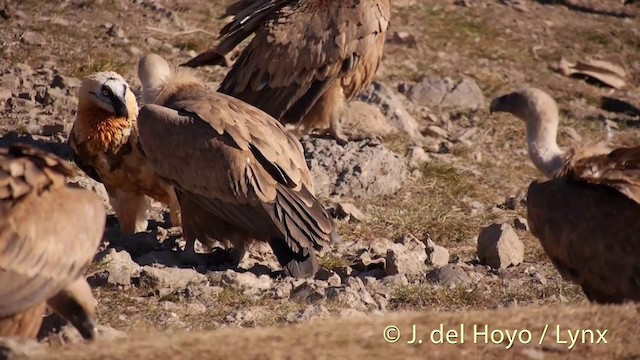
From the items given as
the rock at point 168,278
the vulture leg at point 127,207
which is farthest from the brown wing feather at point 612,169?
the vulture leg at point 127,207

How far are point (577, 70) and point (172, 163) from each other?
7.36 metres

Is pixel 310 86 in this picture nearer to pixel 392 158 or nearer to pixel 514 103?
pixel 392 158

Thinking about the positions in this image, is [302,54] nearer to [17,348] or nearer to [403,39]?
[403,39]

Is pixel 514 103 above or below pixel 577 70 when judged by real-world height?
above

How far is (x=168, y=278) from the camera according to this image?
786 cm

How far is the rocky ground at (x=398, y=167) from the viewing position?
7.36 m

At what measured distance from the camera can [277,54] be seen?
35.1ft

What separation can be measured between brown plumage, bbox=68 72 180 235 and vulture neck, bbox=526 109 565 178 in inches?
99.6

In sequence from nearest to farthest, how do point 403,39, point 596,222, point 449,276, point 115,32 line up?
point 596,222 < point 449,276 < point 115,32 < point 403,39

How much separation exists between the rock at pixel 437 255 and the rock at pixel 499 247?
0.25 meters

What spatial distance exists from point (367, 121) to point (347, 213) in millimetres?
1998

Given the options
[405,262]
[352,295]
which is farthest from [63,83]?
[352,295]

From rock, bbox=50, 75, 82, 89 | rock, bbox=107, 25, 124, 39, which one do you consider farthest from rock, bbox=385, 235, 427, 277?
rock, bbox=107, 25, 124, 39

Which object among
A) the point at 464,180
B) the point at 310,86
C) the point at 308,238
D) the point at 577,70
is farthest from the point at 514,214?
the point at 577,70
